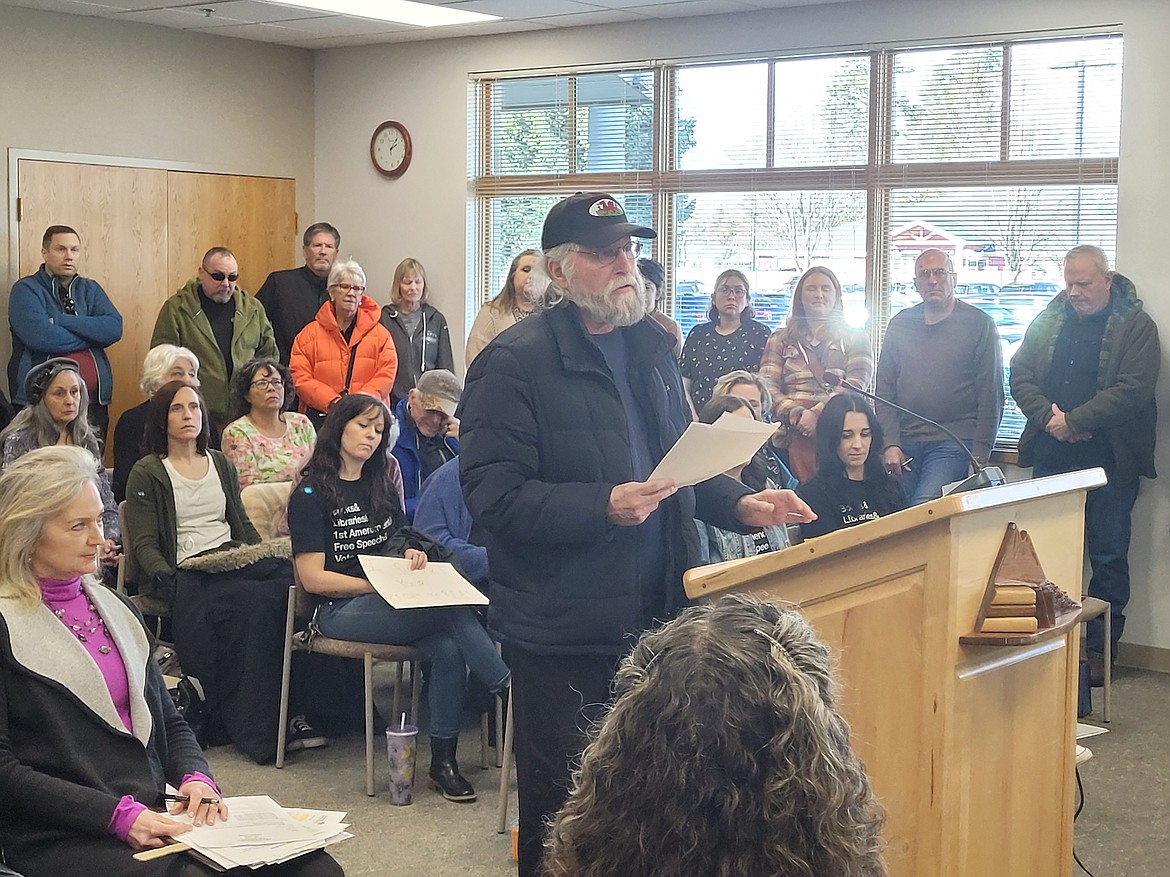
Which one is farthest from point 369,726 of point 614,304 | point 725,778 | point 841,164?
point 841,164

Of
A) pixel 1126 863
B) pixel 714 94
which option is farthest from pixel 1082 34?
Result: pixel 1126 863

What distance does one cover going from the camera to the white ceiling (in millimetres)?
6477

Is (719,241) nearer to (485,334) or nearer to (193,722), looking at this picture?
(485,334)

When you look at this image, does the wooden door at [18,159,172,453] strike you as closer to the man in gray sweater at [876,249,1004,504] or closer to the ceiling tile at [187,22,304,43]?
the ceiling tile at [187,22,304,43]

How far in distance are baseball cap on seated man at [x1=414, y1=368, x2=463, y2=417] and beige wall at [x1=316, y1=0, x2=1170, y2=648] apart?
2.40 metres

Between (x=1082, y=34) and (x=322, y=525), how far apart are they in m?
3.78

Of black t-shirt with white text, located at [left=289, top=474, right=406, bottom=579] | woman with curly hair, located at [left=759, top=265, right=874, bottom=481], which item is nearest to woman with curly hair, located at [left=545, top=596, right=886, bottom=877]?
black t-shirt with white text, located at [left=289, top=474, right=406, bottom=579]

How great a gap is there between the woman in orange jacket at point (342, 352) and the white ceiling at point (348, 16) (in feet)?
4.38

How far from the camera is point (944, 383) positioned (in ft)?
18.9

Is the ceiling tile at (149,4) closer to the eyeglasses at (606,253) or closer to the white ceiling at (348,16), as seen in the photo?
the white ceiling at (348,16)

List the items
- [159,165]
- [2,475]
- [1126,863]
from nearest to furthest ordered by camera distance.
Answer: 1. [2,475]
2. [1126,863]
3. [159,165]

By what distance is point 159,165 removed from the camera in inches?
295

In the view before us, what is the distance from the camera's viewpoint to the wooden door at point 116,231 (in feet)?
22.8

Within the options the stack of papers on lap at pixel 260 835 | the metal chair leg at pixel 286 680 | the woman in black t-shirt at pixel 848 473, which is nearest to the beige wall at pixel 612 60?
the woman in black t-shirt at pixel 848 473
